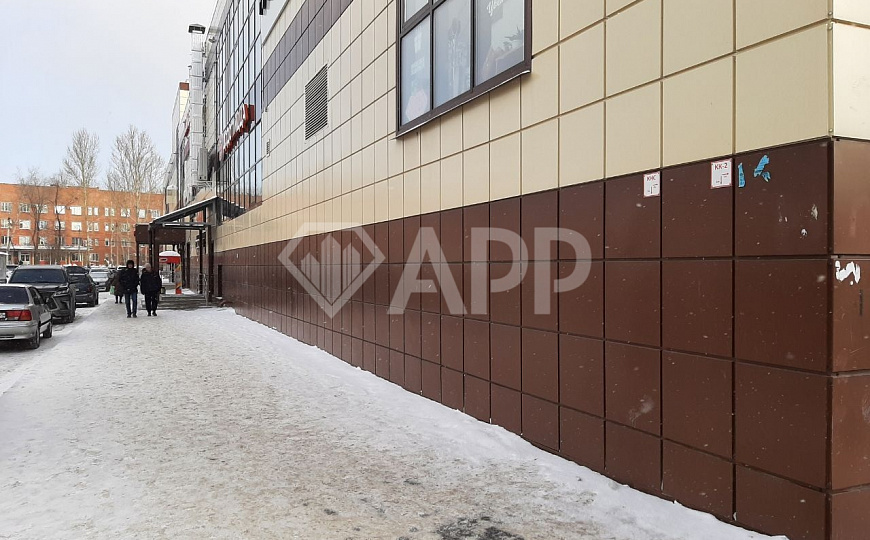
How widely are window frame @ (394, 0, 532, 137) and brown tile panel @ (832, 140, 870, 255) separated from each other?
10.1ft

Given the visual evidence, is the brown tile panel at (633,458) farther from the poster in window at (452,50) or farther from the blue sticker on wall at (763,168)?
the poster in window at (452,50)

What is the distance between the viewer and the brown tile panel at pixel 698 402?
152 inches

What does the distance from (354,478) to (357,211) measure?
613 cm

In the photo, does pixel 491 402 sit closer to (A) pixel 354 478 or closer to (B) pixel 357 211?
(A) pixel 354 478

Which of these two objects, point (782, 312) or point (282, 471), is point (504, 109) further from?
point (282, 471)

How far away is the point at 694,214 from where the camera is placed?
A: 161 inches

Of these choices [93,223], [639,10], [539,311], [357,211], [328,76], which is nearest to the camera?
[639,10]

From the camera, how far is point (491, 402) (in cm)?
644

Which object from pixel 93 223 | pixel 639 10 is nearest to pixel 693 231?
pixel 639 10

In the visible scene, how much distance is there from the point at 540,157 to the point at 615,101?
1.04 m

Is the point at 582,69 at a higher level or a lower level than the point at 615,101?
higher

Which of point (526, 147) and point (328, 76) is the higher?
point (328, 76)

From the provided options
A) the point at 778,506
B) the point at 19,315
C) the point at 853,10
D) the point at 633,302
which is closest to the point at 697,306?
the point at 633,302

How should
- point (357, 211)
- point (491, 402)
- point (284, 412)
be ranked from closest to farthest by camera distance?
point (491, 402), point (284, 412), point (357, 211)
